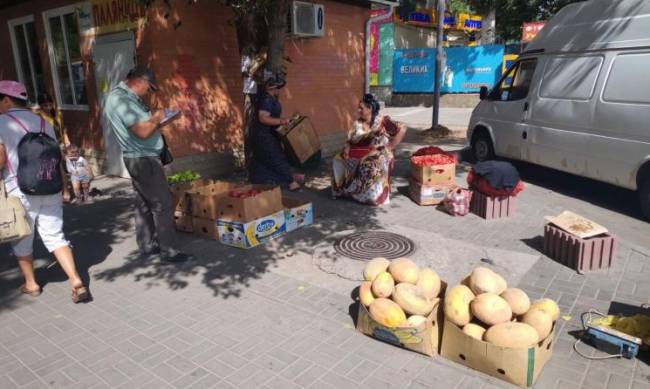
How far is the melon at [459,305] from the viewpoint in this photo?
3.23m

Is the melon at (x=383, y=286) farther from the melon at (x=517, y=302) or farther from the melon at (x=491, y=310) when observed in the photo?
the melon at (x=517, y=302)

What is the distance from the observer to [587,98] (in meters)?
6.80

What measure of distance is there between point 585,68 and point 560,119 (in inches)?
31.1

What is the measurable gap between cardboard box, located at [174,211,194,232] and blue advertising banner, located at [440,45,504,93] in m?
16.6

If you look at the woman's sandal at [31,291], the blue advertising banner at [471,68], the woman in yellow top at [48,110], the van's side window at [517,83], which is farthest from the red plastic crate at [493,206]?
the blue advertising banner at [471,68]

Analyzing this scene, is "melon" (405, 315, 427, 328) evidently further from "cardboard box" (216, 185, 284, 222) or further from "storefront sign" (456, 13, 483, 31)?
"storefront sign" (456, 13, 483, 31)

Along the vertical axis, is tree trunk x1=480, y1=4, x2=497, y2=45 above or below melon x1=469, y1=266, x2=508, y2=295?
Answer: above

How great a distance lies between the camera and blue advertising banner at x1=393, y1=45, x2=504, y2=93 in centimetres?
1994

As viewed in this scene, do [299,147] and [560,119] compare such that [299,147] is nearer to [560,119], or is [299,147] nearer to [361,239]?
[361,239]

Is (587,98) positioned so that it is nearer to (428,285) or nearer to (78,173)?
(428,285)

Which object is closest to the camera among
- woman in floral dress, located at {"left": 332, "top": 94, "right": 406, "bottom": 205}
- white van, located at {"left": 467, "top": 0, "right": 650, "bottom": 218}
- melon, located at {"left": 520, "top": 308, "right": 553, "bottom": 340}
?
melon, located at {"left": 520, "top": 308, "right": 553, "bottom": 340}

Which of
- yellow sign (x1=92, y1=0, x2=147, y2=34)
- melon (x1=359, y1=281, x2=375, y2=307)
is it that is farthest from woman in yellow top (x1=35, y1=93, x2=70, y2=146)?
melon (x1=359, y1=281, x2=375, y2=307)

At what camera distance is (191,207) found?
19.2 feet

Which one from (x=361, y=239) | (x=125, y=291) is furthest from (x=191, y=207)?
(x=361, y=239)
